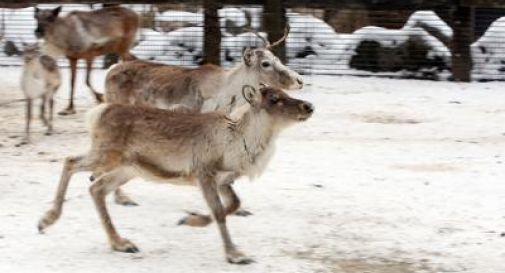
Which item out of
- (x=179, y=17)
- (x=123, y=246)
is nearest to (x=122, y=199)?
(x=123, y=246)

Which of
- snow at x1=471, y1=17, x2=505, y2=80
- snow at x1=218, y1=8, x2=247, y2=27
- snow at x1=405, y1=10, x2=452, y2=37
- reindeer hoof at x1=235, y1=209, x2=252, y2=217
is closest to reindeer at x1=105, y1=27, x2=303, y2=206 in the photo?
reindeer hoof at x1=235, y1=209, x2=252, y2=217

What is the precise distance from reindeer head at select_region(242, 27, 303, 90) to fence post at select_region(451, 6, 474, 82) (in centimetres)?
640

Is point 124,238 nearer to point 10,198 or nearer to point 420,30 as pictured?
point 10,198

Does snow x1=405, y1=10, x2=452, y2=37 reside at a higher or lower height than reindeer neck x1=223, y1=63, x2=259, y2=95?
lower

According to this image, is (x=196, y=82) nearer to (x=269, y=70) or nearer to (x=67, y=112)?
(x=269, y=70)

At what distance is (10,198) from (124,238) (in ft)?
4.76

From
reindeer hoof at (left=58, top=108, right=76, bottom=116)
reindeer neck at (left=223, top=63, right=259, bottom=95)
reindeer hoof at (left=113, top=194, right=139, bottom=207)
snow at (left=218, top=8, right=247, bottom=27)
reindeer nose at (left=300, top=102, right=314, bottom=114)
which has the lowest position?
reindeer hoof at (left=58, top=108, right=76, bottom=116)

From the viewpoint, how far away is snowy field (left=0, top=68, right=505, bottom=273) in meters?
5.49

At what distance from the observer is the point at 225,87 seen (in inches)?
301

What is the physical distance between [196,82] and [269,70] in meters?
0.61

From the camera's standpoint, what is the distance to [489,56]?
1376 centimetres

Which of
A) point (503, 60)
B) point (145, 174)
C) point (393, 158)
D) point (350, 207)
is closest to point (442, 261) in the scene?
point (350, 207)

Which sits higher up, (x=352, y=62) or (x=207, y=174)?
(x=207, y=174)

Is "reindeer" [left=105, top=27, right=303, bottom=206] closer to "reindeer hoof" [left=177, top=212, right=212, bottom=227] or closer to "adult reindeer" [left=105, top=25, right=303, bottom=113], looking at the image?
"adult reindeer" [left=105, top=25, right=303, bottom=113]
